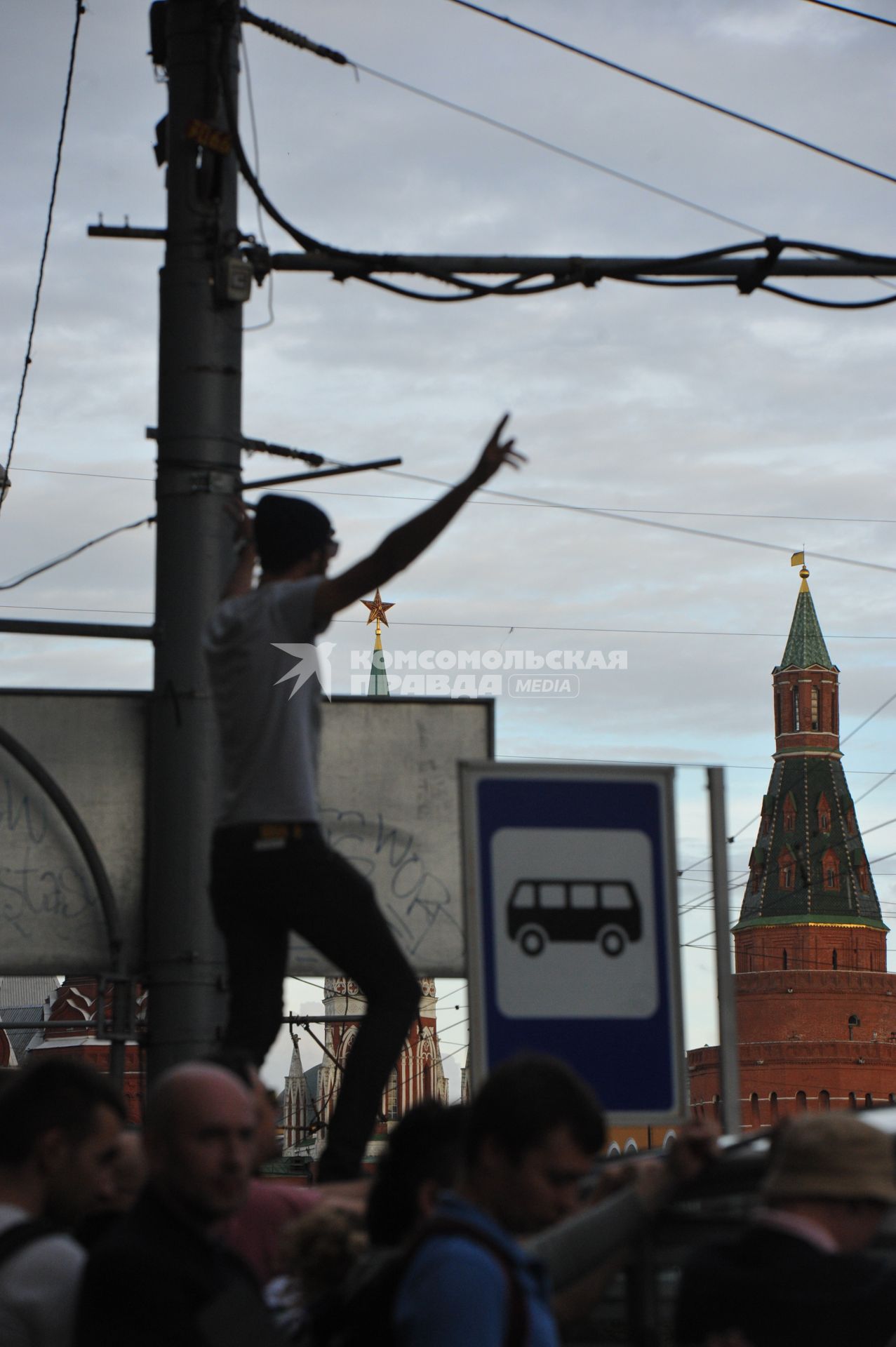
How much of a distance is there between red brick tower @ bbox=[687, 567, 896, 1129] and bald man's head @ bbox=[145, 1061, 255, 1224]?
3754 inches

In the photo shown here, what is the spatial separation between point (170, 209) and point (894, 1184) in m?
5.06

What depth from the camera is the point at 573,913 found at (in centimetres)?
448

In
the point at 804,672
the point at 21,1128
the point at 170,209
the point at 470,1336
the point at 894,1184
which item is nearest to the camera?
the point at 470,1336

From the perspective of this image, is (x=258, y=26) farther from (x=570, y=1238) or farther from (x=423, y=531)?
(x=570, y=1238)

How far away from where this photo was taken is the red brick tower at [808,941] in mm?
102750

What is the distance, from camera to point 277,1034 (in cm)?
495

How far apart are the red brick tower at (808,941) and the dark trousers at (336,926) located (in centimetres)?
9400

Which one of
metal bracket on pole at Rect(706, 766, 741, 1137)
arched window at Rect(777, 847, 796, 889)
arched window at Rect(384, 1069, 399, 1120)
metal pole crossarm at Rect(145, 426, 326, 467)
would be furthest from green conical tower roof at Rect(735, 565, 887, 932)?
metal bracket on pole at Rect(706, 766, 741, 1137)

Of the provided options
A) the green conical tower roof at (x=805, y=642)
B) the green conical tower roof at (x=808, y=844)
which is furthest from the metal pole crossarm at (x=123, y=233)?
the green conical tower roof at (x=805, y=642)

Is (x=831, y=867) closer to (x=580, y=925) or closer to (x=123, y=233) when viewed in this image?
(x=123, y=233)

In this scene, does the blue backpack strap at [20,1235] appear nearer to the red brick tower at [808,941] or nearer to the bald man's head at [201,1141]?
the bald man's head at [201,1141]

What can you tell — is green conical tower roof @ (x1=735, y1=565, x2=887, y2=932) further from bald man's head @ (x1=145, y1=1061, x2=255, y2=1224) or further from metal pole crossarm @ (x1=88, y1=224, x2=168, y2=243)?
bald man's head @ (x1=145, y1=1061, x2=255, y2=1224)

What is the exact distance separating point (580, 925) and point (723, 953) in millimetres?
343

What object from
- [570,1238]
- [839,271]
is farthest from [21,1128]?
[839,271]
